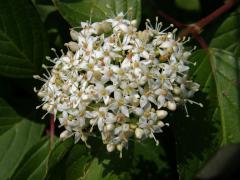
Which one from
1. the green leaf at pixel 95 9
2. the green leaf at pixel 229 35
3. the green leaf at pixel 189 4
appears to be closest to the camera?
the green leaf at pixel 95 9

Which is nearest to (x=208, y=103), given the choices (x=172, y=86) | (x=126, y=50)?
(x=172, y=86)

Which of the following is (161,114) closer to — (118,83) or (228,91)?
(118,83)

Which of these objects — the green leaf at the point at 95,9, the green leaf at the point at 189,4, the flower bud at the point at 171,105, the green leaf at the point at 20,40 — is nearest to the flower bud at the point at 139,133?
the flower bud at the point at 171,105

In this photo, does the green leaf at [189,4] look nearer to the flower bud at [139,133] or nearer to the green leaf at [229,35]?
the green leaf at [229,35]

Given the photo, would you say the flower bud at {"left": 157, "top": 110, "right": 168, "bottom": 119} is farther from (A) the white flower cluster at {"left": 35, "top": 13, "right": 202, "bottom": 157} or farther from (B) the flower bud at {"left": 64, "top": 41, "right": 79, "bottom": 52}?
(B) the flower bud at {"left": 64, "top": 41, "right": 79, "bottom": 52}

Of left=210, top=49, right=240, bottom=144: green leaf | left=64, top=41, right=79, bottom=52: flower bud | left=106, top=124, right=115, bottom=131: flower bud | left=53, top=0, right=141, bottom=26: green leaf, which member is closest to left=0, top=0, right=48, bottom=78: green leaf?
left=53, top=0, right=141, bottom=26: green leaf

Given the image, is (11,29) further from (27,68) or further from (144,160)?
(144,160)

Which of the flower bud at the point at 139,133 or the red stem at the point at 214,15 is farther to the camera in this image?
the red stem at the point at 214,15
